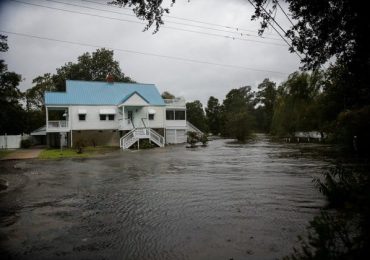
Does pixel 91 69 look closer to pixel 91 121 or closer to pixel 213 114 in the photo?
pixel 91 121

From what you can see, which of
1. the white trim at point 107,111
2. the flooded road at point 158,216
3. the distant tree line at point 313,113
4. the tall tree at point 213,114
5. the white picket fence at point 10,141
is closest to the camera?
the flooded road at point 158,216

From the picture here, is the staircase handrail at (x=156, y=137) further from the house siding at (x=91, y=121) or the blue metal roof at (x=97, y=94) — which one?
the house siding at (x=91, y=121)

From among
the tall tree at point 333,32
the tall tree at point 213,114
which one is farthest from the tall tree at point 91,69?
the tall tree at point 333,32

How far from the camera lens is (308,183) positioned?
14.7 m

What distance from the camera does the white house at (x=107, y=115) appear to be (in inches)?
1654

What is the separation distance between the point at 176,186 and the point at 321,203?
6157 millimetres

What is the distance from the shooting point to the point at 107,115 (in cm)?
4466

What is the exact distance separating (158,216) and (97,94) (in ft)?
126

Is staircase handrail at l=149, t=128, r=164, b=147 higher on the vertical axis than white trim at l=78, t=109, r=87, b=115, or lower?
lower

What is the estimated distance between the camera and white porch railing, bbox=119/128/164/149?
40.7m

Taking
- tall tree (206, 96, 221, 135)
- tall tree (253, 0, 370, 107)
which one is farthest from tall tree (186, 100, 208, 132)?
tall tree (253, 0, 370, 107)

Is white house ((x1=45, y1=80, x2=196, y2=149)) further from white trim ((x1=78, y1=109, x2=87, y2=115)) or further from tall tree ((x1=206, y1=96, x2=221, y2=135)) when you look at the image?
tall tree ((x1=206, y1=96, x2=221, y2=135))

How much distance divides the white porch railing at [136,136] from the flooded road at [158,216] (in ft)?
75.1

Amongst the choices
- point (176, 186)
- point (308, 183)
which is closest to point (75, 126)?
point (176, 186)
